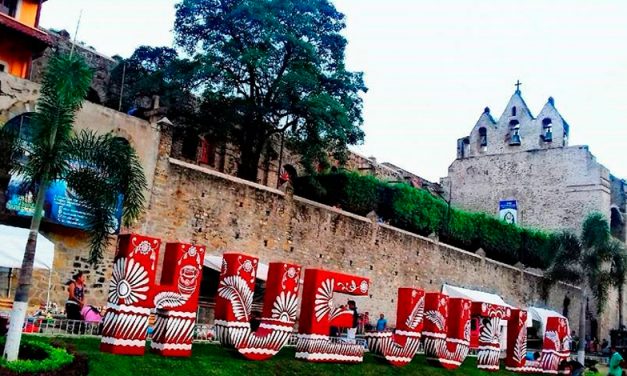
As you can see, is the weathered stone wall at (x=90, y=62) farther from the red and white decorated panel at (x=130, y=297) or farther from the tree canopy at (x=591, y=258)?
the tree canopy at (x=591, y=258)

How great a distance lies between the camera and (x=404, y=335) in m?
19.2

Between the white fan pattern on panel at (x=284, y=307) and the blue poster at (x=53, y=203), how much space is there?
4798 millimetres

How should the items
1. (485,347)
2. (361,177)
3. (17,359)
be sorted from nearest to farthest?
1. (17,359)
2. (485,347)
3. (361,177)

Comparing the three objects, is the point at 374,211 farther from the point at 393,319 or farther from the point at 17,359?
the point at 17,359

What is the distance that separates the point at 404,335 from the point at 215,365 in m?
6.95

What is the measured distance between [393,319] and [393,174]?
1605 cm

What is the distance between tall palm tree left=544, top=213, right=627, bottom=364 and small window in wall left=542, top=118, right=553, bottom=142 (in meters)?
12.6

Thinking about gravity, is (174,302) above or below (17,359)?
above

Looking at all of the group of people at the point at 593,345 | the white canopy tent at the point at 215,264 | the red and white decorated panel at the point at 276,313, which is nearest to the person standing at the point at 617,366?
the red and white decorated panel at the point at 276,313

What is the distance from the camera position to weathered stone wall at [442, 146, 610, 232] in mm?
43969

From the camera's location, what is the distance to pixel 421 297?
1978 cm

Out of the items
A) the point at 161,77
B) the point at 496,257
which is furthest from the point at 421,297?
the point at 496,257

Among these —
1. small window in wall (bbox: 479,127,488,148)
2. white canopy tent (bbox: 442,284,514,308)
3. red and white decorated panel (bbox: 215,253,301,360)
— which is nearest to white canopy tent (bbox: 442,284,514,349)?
white canopy tent (bbox: 442,284,514,308)

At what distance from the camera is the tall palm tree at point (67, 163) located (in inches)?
479
